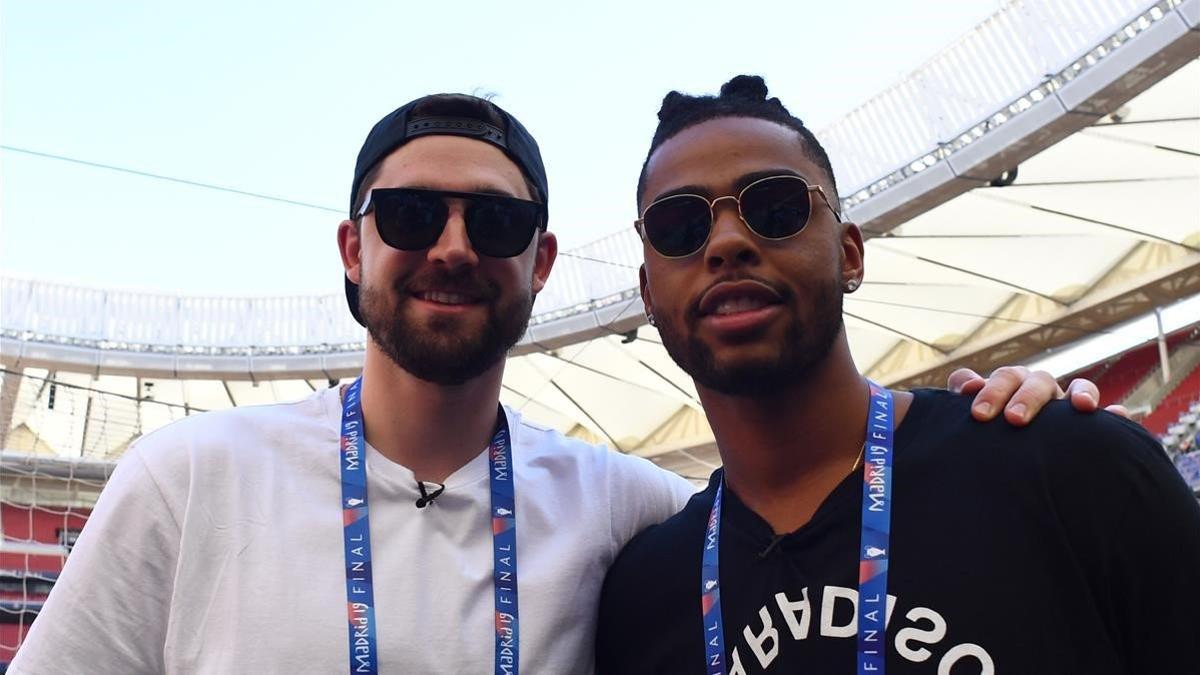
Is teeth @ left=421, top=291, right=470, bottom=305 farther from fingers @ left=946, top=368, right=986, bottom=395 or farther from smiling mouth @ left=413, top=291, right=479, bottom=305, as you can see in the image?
fingers @ left=946, top=368, right=986, bottom=395

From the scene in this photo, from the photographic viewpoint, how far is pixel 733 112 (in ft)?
8.57

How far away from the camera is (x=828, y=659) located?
2.10 metres

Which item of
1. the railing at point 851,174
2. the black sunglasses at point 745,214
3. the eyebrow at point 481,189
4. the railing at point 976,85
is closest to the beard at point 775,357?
the black sunglasses at point 745,214

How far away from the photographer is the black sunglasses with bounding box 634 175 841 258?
2422 millimetres

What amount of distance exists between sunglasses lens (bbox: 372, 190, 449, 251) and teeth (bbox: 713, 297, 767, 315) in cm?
70

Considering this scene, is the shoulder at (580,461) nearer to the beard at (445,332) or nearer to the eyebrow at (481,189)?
the beard at (445,332)

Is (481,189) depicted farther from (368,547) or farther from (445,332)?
(368,547)

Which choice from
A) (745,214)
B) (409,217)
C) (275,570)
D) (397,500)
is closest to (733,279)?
(745,214)

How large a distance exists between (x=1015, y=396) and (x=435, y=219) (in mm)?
1309

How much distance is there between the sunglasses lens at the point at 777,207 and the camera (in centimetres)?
242

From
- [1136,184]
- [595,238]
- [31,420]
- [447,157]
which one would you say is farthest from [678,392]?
[447,157]

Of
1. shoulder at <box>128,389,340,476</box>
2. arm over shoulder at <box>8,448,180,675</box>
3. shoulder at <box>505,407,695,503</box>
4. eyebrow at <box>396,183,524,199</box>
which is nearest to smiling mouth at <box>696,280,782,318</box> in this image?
eyebrow at <box>396,183,524,199</box>

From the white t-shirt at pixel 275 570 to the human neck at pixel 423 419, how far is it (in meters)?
0.05

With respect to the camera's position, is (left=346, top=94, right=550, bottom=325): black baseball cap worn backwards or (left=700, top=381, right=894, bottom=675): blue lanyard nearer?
(left=700, top=381, right=894, bottom=675): blue lanyard
